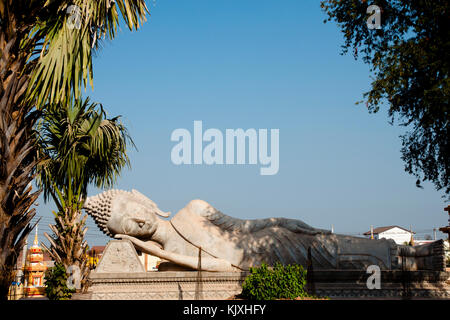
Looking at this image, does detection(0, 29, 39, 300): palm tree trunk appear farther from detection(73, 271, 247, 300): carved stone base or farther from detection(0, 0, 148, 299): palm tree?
detection(73, 271, 247, 300): carved stone base

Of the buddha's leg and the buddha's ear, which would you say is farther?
the buddha's ear

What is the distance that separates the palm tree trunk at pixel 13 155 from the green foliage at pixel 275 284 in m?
4.12

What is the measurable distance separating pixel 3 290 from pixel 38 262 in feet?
61.4

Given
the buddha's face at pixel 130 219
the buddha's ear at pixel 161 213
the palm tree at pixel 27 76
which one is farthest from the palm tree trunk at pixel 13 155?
the buddha's ear at pixel 161 213

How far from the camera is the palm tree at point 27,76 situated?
457 centimetres

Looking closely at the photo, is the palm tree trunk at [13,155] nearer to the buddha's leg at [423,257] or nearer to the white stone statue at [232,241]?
the white stone statue at [232,241]

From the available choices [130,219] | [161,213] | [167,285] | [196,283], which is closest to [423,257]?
[196,283]

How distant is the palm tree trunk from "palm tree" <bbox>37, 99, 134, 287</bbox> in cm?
717

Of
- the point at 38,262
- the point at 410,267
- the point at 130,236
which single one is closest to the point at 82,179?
the point at 130,236

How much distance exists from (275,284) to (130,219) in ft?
11.4

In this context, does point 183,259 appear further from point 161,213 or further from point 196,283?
point 161,213

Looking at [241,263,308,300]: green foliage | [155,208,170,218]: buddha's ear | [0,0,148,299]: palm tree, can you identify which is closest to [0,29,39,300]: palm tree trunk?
[0,0,148,299]: palm tree

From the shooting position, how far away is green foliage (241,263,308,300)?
7.48 metres
